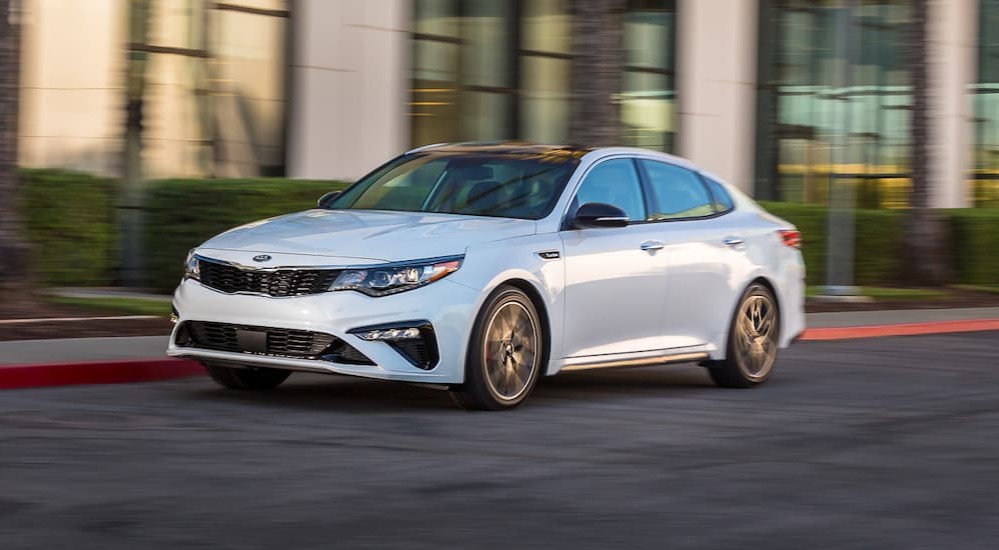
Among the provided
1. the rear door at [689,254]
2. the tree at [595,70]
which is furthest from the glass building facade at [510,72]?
the rear door at [689,254]

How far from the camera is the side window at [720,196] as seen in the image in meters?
11.4

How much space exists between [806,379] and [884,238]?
13199 millimetres

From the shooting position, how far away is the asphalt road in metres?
6.07

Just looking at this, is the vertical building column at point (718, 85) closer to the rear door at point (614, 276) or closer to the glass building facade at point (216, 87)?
the glass building facade at point (216, 87)

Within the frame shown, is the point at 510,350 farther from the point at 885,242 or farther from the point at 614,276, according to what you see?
the point at 885,242

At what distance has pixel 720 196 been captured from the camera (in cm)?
1147

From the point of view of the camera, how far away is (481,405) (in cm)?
917

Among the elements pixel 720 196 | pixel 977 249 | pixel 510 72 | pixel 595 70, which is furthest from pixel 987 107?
pixel 720 196

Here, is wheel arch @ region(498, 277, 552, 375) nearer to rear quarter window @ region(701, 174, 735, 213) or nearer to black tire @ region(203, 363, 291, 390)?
black tire @ region(203, 363, 291, 390)

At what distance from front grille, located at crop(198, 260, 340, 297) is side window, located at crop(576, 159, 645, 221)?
1.83m

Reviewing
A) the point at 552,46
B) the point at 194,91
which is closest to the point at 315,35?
the point at 194,91

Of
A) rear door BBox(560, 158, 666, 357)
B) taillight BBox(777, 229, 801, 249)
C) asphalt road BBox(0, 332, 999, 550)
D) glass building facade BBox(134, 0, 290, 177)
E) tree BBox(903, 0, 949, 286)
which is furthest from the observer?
tree BBox(903, 0, 949, 286)

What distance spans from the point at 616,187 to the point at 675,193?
664 millimetres

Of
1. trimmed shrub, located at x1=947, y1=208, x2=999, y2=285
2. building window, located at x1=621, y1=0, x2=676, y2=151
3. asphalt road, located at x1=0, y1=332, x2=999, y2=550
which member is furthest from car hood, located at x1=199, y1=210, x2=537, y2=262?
trimmed shrub, located at x1=947, y1=208, x2=999, y2=285
